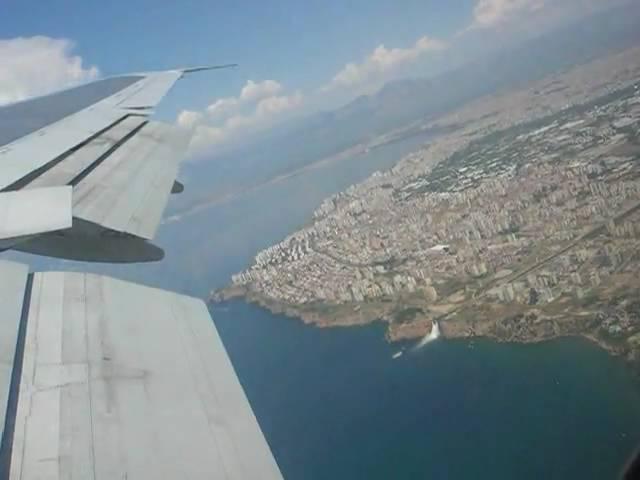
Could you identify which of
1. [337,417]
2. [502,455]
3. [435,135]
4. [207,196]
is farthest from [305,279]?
[207,196]

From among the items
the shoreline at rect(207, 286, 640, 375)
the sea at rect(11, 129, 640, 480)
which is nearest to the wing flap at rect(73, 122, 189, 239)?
the sea at rect(11, 129, 640, 480)

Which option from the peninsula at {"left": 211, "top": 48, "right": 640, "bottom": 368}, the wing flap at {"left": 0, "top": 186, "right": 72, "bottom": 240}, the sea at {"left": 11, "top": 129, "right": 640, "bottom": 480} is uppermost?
the wing flap at {"left": 0, "top": 186, "right": 72, "bottom": 240}

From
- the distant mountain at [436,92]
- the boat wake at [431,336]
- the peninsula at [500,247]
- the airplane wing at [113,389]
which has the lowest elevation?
the boat wake at [431,336]

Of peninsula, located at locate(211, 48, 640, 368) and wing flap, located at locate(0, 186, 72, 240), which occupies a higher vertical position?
wing flap, located at locate(0, 186, 72, 240)

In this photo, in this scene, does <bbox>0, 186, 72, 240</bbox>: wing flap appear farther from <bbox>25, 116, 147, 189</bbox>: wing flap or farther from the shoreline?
the shoreline

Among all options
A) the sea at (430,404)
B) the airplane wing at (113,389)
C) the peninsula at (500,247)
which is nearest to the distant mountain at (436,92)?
the peninsula at (500,247)

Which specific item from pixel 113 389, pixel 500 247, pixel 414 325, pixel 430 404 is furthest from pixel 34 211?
pixel 500 247

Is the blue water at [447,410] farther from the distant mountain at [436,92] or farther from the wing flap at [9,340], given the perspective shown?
the distant mountain at [436,92]

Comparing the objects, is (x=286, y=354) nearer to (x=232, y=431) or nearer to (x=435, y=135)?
(x=232, y=431)
